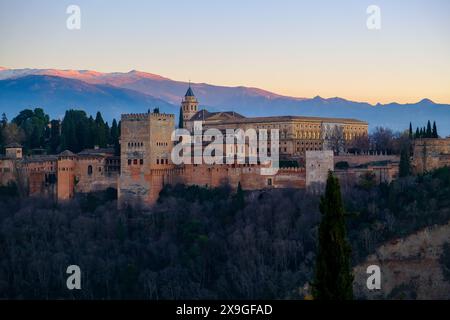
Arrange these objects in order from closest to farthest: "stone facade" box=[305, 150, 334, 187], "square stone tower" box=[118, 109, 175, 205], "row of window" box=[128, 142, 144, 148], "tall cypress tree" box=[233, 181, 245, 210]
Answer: "tall cypress tree" box=[233, 181, 245, 210] → "stone facade" box=[305, 150, 334, 187] → "square stone tower" box=[118, 109, 175, 205] → "row of window" box=[128, 142, 144, 148]

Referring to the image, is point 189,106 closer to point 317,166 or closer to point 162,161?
point 162,161

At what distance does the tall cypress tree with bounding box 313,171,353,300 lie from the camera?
74.2ft

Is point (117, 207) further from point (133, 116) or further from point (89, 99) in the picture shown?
point (89, 99)

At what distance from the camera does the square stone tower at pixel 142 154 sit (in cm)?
4162

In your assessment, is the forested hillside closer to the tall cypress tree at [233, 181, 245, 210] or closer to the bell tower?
the tall cypress tree at [233, 181, 245, 210]

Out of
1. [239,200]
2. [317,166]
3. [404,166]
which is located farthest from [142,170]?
[404,166]

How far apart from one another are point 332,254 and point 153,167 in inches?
782

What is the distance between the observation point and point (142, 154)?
138ft

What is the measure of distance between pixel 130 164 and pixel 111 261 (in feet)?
16.6

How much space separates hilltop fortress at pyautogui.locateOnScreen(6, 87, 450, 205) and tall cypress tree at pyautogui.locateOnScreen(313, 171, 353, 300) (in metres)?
18.1

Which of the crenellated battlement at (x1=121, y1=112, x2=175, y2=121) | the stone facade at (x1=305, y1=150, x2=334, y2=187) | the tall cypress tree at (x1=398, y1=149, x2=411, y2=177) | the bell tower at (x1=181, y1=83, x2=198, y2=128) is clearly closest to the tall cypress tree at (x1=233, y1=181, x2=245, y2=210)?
the stone facade at (x1=305, y1=150, x2=334, y2=187)

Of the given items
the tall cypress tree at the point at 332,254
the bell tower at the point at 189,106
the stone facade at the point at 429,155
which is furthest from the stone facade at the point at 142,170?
the tall cypress tree at the point at 332,254

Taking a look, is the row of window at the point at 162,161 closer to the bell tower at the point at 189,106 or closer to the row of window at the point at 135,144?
the row of window at the point at 135,144

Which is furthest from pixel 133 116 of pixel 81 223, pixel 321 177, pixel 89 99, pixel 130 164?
pixel 89 99
